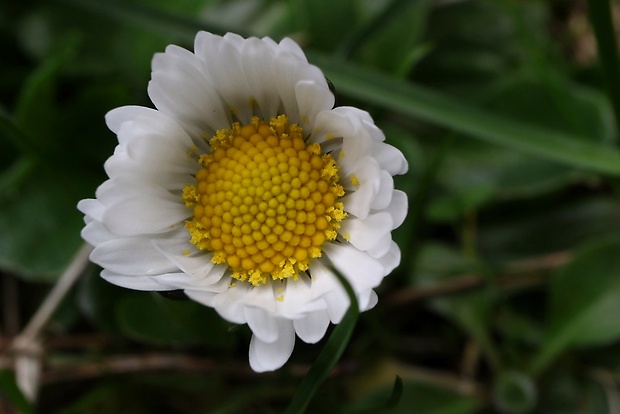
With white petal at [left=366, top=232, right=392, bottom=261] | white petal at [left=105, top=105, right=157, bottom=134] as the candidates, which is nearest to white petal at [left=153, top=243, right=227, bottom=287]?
white petal at [left=105, top=105, right=157, bottom=134]

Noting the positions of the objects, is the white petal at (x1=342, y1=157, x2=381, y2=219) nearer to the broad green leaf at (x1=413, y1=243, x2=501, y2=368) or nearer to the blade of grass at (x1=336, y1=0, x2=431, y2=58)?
the blade of grass at (x1=336, y1=0, x2=431, y2=58)

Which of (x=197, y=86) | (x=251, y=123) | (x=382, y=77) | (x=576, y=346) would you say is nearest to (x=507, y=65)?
(x=382, y=77)

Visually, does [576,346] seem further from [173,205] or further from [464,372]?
[173,205]

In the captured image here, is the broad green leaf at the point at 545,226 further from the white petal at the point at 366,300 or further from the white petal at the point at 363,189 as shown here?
the white petal at the point at 366,300

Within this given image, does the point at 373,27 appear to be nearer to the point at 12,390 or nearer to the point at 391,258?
the point at 391,258

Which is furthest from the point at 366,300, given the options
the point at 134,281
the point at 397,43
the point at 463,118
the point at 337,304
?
the point at 397,43

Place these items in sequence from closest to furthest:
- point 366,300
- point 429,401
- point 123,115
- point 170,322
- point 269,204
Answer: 1. point 366,300
2. point 123,115
3. point 269,204
4. point 170,322
5. point 429,401

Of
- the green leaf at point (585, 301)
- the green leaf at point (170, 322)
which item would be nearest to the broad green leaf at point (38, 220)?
the green leaf at point (170, 322)
